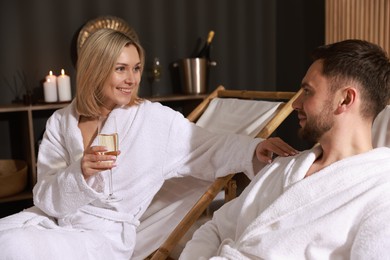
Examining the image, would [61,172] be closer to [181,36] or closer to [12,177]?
[12,177]

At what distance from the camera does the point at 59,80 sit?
3283mm

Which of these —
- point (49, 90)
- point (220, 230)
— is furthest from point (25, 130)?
point (220, 230)

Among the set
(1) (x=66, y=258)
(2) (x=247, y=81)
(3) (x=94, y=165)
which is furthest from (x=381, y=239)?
(2) (x=247, y=81)

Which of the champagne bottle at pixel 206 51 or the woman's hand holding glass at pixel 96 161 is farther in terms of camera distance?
the champagne bottle at pixel 206 51

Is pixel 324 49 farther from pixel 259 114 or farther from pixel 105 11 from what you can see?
pixel 105 11

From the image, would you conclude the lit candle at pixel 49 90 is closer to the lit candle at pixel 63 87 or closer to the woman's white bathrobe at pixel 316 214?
the lit candle at pixel 63 87

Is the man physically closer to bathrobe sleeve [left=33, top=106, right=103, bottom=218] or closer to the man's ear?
the man's ear

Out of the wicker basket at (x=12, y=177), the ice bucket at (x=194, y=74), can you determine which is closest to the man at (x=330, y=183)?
the wicker basket at (x=12, y=177)

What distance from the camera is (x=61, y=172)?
197 centimetres

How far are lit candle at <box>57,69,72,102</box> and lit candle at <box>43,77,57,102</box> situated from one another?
0.04 meters

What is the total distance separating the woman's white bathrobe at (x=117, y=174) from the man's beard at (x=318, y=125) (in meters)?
0.51

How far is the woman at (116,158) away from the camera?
→ 1944 millimetres

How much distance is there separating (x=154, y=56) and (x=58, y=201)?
2047mm

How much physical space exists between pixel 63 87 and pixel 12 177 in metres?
0.65
